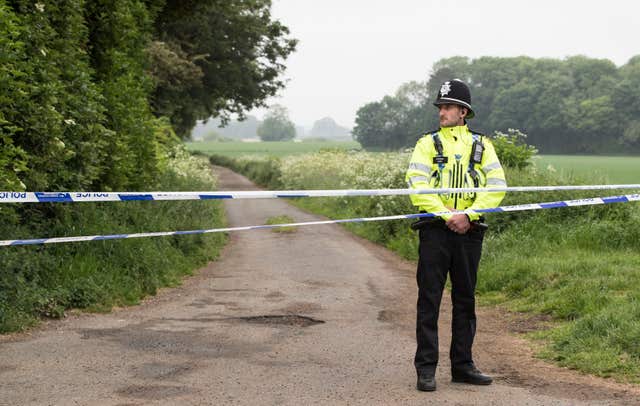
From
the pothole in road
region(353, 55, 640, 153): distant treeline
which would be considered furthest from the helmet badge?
region(353, 55, 640, 153): distant treeline

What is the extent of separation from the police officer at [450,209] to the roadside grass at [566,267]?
1.63 meters

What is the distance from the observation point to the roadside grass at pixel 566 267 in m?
7.45

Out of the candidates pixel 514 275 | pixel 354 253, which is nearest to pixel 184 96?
pixel 354 253

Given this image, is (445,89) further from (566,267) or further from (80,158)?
(80,158)

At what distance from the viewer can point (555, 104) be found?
78438 mm

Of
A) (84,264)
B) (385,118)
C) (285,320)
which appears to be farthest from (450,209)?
(385,118)

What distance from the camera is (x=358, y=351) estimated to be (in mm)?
7277

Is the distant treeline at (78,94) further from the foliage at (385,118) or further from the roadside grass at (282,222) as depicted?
the foliage at (385,118)

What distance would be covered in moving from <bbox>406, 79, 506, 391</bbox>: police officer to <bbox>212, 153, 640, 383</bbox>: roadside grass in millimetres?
1629

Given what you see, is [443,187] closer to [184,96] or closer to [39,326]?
[39,326]

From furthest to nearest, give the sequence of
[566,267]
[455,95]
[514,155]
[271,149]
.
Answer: [271,149], [514,155], [566,267], [455,95]

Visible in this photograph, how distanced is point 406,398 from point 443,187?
1.53 metres

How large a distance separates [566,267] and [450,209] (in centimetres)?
580

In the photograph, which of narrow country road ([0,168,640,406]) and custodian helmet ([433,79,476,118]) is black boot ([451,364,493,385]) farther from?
custodian helmet ([433,79,476,118])
